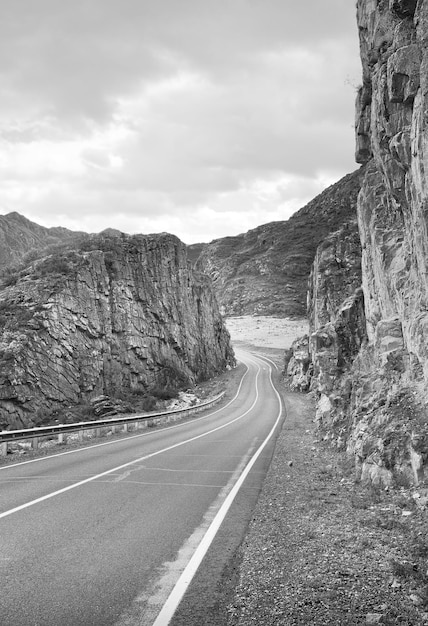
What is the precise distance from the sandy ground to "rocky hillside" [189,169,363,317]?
6547 millimetres

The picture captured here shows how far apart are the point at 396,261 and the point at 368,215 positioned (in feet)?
14.3

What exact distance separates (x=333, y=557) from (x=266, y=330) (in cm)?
10285

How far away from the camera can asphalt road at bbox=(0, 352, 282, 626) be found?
4285mm

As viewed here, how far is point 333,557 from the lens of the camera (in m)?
5.59

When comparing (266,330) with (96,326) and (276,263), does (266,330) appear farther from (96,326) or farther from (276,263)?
(96,326)

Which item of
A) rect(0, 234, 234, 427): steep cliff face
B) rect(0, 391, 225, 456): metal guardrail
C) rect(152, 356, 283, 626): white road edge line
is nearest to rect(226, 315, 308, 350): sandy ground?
rect(0, 234, 234, 427): steep cliff face

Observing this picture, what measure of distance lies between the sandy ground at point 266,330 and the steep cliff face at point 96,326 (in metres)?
42.4

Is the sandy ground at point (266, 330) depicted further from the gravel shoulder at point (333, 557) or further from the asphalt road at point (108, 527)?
the gravel shoulder at point (333, 557)

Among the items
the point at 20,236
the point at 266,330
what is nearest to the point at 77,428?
the point at 266,330

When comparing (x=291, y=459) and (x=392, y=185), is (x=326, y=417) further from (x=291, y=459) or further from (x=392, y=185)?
(x=392, y=185)

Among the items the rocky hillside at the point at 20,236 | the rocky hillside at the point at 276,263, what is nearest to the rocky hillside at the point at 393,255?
the rocky hillside at the point at 20,236

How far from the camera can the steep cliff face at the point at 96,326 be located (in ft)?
100

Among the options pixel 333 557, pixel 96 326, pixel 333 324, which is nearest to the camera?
pixel 333 557

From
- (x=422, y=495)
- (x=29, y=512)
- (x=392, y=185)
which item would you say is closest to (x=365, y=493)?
(x=422, y=495)
